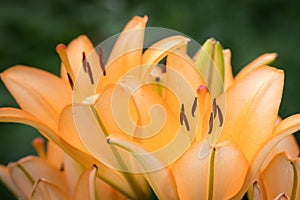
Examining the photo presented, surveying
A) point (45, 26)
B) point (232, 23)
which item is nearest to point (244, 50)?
point (232, 23)

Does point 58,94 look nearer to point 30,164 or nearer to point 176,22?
point 30,164

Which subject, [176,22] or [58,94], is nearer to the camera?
[58,94]

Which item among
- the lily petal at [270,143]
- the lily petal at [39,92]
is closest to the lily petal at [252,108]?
the lily petal at [270,143]

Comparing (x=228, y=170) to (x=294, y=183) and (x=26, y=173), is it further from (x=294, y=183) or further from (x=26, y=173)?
(x=26, y=173)

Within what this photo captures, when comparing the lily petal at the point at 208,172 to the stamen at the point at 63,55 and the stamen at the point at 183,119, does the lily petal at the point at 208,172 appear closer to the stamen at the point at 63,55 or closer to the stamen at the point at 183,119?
the stamen at the point at 183,119

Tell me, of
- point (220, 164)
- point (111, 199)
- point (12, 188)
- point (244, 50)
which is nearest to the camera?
point (220, 164)

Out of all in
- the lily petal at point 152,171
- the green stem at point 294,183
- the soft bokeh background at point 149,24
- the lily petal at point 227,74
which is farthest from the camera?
the soft bokeh background at point 149,24

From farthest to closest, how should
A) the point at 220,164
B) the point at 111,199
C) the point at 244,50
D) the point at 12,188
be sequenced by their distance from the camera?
the point at 244,50, the point at 12,188, the point at 111,199, the point at 220,164
